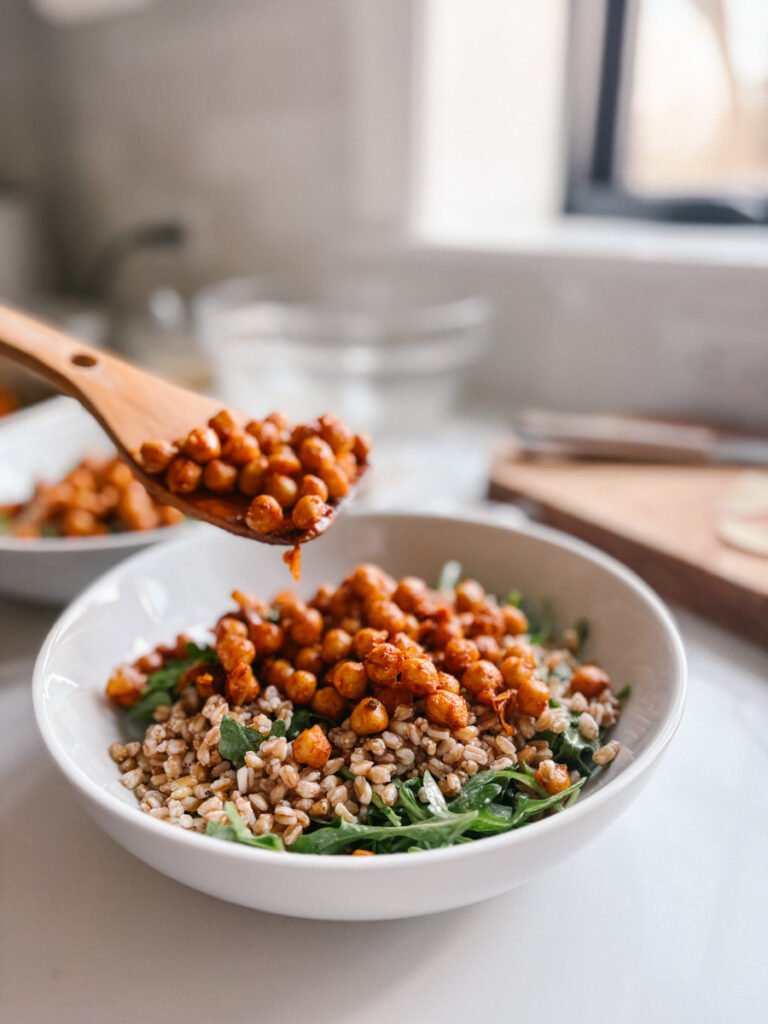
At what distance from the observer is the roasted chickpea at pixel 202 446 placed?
80cm

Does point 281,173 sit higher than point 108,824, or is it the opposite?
point 281,173

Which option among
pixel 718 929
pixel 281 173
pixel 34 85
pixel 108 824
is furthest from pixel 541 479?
pixel 34 85

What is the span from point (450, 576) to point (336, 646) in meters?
0.24

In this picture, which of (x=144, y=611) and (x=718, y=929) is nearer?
(x=718, y=929)

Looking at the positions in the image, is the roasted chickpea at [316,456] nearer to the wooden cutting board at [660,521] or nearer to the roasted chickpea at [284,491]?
the roasted chickpea at [284,491]

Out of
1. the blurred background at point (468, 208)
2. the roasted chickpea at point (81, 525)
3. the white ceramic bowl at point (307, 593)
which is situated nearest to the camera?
the white ceramic bowl at point (307, 593)

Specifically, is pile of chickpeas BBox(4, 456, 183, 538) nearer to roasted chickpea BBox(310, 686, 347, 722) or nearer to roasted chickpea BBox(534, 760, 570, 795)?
roasted chickpea BBox(310, 686, 347, 722)

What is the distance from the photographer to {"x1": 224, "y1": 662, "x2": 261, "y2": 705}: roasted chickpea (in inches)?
29.5

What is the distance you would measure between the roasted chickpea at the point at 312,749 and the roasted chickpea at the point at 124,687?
195 millimetres

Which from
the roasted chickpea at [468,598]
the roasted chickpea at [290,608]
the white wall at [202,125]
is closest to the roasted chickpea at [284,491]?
the roasted chickpea at [290,608]

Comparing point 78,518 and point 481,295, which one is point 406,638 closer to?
point 78,518

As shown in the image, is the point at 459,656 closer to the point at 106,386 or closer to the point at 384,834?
the point at 384,834

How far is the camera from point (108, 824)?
57 cm

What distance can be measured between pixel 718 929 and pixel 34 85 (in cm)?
300
